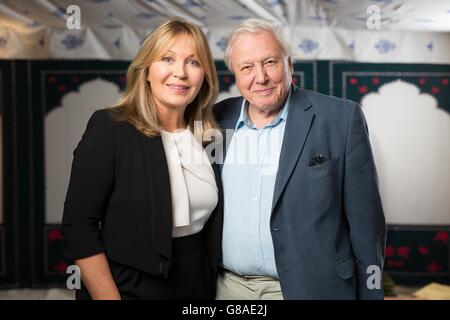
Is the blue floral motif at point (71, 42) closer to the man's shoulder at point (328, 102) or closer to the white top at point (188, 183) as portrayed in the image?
the white top at point (188, 183)

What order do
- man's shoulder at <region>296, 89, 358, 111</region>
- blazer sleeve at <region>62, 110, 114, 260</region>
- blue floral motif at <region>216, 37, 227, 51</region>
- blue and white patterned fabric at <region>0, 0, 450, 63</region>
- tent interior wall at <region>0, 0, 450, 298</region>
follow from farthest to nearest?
tent interior wall at <region>0, 0, 450, 298</region> < blue floral motif at <region>216, 37, 227, 51</region> < blue and white patterned fabric at <region>0, 0, 450, 63</region> < man's shoulder at <region>296, 89, 358, 111</region> < blazer sleeve at <region>62, 110, 114, 260</region>

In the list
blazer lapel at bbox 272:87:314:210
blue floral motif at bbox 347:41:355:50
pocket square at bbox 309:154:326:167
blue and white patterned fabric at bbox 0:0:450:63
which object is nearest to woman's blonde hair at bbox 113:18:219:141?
blazer lapel at bbox 272:87:314:210

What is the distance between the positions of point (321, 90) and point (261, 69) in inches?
67.0

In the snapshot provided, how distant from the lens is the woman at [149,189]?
3.85 ft

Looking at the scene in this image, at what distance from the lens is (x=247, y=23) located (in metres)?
1.35

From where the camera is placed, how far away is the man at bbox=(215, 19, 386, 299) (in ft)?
4.07

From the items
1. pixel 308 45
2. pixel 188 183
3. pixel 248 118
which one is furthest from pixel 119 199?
pixel 308 45

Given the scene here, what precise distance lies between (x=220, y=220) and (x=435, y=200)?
195 cm

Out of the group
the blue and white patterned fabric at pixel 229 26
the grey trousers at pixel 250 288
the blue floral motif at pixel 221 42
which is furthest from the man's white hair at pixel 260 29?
the blue floral motif at pixel 221 42

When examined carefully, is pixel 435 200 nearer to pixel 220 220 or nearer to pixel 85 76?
pixel 220 220

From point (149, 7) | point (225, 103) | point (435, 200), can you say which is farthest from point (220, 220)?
point (435, 200)

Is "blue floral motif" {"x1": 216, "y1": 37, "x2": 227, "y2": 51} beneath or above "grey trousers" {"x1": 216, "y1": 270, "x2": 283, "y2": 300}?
above

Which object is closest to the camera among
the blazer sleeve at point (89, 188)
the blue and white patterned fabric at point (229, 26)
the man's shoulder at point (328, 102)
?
the blazer sleeve at point (89, 188)

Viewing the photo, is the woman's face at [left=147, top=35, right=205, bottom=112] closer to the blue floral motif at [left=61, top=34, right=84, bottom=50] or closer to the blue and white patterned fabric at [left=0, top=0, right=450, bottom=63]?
the blue and white patterned fabric at [left=0, top=0, right=450, bottom=63]
